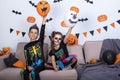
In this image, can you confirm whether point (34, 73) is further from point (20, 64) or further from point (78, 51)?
point (78, 51)

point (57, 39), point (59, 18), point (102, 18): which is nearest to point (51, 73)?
point (57, 39)

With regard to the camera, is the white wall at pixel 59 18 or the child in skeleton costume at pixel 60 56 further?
the white wall at pixel 59 18

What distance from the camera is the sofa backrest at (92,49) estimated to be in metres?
3.55

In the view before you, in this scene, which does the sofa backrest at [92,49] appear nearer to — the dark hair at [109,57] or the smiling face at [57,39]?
the dark hair at [109,57]

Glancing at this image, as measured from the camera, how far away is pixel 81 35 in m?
3.86

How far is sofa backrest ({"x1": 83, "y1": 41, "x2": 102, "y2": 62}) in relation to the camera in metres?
3.55

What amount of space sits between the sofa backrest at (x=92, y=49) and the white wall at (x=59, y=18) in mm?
215

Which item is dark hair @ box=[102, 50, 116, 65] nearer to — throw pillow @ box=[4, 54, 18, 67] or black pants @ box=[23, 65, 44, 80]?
black pants @ box=[23, 65, 44, 80]

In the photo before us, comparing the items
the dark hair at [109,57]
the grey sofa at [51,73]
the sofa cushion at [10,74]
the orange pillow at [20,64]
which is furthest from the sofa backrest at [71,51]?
the sofa cushion at [10,74]

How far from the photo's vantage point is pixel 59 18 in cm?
389

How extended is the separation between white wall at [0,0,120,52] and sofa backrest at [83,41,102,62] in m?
0.21

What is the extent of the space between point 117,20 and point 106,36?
0.31 meters

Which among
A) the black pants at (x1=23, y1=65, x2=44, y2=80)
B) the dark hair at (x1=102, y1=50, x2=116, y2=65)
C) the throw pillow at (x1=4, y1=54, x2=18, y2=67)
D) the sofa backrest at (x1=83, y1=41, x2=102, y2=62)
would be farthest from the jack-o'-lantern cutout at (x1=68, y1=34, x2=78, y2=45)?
the throw pillow at (x1=4, y1=54, x2=18, y2=67)

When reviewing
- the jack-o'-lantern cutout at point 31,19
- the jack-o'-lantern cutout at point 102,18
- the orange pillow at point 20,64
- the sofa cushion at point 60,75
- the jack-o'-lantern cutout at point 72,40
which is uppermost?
the jack-o'-lantern cutout at point 31,19
